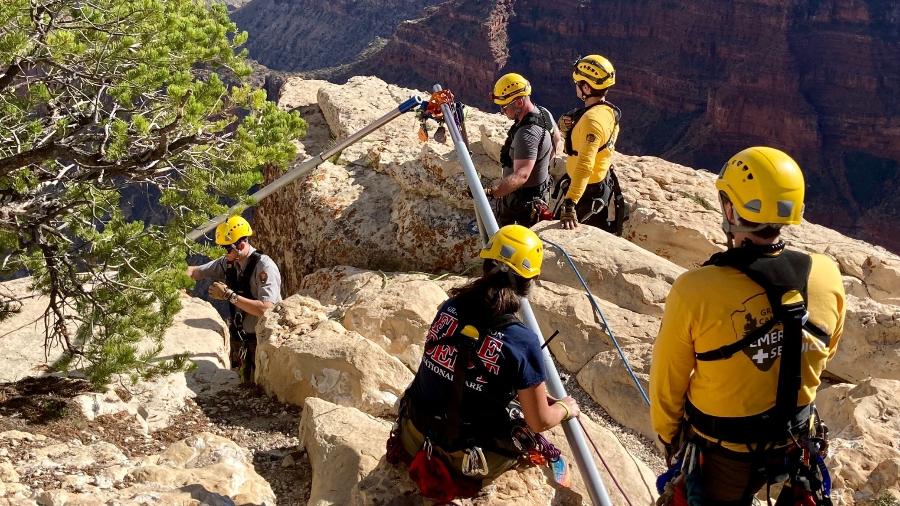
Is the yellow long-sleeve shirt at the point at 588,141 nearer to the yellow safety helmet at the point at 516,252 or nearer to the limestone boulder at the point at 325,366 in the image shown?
the limestone boulder at the point at 325,366

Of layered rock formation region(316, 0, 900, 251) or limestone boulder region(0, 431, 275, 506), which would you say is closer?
limestone boulder region(0, 431, 275, 506)

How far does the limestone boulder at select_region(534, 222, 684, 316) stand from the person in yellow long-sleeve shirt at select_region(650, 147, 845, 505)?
167 inches

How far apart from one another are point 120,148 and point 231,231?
2254 millimetres

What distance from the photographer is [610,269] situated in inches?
315

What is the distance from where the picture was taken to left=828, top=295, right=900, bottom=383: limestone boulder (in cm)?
698

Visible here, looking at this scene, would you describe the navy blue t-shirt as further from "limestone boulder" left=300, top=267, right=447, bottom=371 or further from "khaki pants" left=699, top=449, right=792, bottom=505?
"limestone boulder" left=300, top=267, right=447, bottom=371

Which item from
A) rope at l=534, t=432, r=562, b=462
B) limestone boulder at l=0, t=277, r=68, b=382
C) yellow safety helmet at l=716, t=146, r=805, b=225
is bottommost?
limestone boulder at l=0, t=277, r=68, b=382

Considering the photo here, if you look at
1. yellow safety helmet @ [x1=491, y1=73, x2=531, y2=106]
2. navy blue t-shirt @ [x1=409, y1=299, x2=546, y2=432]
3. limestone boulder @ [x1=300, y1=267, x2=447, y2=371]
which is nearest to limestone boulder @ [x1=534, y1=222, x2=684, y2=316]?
limestone boulder @ [x1=300, y1=267, x2=447, y2=371]

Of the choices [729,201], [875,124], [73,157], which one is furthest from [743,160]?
[875,124]

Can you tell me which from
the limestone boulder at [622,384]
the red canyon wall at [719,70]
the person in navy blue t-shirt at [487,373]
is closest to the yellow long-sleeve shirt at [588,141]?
the limestone boulder at [622,384]

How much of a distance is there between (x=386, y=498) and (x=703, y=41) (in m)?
73.6

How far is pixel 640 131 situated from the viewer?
70375mm

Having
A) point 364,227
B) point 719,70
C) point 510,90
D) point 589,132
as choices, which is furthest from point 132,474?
point 719,70

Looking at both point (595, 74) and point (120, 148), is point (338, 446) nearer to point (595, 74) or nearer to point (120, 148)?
point (120, 148)
